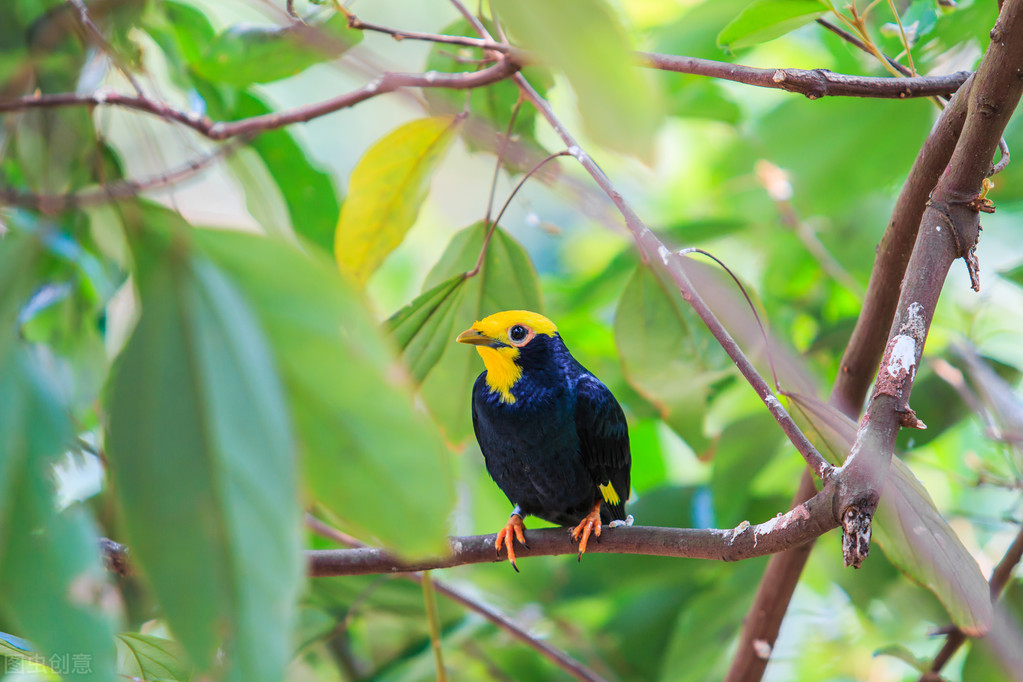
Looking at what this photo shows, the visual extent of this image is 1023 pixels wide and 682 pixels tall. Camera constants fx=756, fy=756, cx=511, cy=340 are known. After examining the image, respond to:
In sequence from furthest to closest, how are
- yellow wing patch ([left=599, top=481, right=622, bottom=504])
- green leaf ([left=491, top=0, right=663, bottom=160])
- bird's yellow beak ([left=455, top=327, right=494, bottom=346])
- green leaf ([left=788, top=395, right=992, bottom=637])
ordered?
yellow wing patch ([left=599, top=481, right=622, bottom=504]) < bird's yellow beak ([left=455, top=327, right=494, bottom=346]) < green leaf ([left=788, top=395, right=992, bottom=637]) < green leaf ([left=491, top=0, right=663, bottom=160])

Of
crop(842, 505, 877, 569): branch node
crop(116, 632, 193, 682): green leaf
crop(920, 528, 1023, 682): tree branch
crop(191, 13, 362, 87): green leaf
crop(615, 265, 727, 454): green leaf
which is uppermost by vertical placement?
crop(191, 13, 362, 87): green leaf

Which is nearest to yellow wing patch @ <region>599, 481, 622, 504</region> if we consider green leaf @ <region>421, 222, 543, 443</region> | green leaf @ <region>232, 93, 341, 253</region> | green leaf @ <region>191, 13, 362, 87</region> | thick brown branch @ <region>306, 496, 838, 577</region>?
thick brown branch @ <region>306, 496, 838, 577</region>

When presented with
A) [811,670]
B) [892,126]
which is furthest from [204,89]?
[811,670]

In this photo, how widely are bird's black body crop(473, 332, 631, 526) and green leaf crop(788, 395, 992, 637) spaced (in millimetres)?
419

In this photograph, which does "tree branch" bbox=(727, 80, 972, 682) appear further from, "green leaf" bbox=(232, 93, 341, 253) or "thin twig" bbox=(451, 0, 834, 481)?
"green leaf" bbox=(232, 93, 341, 253)

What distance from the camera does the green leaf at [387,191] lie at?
1.08m

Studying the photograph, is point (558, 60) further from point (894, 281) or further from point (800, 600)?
point (800, 600)

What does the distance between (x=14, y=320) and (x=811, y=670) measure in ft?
6.61

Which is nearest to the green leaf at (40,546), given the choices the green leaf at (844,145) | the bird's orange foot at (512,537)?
the bird's orange foot at (512,537)

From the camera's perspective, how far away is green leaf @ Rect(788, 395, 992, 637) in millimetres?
702

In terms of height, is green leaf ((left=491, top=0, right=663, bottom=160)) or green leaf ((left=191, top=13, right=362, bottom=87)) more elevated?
green leaf ((left=191, top=13, right=362, bottom=87))

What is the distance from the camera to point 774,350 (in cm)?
82

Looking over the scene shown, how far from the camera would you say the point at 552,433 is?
3.76ft

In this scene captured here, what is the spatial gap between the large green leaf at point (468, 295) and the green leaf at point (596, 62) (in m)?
0.73
